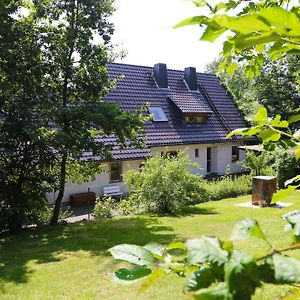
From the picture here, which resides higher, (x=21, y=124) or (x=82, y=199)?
(x=21, y=124)

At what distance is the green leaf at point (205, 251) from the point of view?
568 millimetres

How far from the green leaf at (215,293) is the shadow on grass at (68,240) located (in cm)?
730

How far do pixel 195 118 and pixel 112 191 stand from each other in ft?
26.8

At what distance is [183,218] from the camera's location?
1284cm

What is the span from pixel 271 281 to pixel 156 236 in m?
9.81

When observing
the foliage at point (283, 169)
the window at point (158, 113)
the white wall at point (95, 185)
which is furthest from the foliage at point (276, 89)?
the white wall at point (95, 185)

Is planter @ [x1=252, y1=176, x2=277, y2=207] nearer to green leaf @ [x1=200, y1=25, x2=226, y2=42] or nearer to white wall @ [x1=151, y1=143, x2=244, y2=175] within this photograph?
white wall @ [x1=151, y1=143, x2=244, y2=175]

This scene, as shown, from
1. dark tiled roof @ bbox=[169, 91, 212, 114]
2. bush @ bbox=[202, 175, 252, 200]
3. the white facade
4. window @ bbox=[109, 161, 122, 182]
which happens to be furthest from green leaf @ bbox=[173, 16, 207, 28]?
dark tiled roof @ bbox=[169, 91, 212, 114]

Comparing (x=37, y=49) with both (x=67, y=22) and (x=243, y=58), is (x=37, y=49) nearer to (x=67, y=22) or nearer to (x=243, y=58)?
(x=67, y=22)

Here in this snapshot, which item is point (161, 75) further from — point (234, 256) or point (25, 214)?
point (234, 256)

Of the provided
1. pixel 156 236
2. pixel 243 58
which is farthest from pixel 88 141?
pixel 243 58

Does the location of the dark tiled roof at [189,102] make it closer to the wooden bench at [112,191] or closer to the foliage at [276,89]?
the foliage at [276,89]

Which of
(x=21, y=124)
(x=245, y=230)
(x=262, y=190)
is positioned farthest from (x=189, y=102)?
(x=245, y=230)

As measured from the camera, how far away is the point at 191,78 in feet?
83.6
